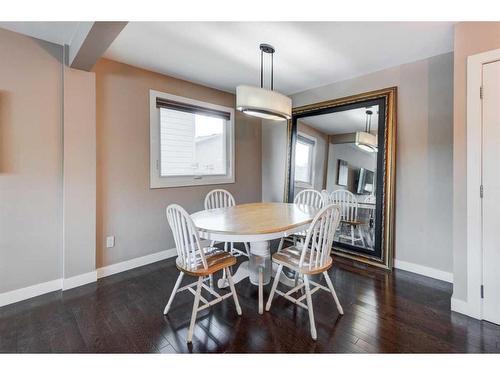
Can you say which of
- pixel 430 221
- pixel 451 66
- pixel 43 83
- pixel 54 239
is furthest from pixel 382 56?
pixel 54 239

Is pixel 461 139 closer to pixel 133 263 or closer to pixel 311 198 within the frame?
pixel 311 198

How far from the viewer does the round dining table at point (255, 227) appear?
178 centimetres

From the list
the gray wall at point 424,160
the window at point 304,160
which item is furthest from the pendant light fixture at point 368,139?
the window at point 304,160

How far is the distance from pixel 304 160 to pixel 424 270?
80.2 inches

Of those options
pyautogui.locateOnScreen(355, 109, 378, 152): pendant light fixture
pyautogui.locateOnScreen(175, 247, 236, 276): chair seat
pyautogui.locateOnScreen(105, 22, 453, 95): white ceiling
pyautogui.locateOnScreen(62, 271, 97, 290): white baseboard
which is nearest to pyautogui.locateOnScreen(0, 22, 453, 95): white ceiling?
pyautogui.locateOnScreen(105, 22, 453, 95): white ceiling

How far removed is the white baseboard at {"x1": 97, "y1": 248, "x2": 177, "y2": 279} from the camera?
2.69 metres

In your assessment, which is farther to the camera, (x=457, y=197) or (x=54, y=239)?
(x=54, y=239)

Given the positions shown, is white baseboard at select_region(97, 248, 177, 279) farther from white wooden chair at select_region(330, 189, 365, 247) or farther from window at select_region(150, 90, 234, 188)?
white wooden chair at select_region(330, 189, 365, 247)

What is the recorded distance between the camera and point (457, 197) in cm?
200

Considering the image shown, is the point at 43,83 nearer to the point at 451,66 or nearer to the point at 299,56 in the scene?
the point at 299,56

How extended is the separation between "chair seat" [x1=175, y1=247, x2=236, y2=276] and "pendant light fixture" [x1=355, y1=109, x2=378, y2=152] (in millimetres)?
2225

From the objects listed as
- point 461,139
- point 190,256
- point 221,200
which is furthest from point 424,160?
point 190,256

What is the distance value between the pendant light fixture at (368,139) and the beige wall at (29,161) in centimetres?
337
